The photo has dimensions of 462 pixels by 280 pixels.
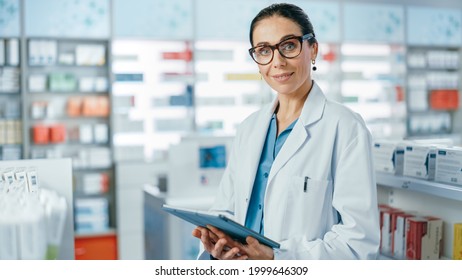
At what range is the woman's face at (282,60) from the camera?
198 cm

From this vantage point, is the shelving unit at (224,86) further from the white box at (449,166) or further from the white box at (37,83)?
the white box at (449,166)

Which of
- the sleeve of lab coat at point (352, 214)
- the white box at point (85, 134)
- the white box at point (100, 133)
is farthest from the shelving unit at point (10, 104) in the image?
the sleeve of lab coat at point (352, 214)

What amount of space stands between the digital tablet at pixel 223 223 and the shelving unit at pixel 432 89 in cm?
647

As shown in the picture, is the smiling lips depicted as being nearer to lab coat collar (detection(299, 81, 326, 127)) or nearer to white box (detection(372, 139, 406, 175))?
lab coat collar (detection(299, 81, 326, 127))

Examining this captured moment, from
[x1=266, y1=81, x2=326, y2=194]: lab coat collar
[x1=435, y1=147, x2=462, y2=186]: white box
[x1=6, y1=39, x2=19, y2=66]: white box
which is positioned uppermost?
[x1=6, y1=39, x2=19, y2=66]: white box

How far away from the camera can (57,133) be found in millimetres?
6391

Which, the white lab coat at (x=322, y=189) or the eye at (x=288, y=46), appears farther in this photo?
the eye at (x=288, y=46)

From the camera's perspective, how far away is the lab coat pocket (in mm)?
1965

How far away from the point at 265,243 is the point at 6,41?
521cm

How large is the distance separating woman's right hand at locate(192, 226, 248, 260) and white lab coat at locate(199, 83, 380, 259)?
5.3 inches

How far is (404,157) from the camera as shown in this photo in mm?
2768

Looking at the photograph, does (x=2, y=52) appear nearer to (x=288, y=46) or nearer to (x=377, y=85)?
(x=377, y=85)

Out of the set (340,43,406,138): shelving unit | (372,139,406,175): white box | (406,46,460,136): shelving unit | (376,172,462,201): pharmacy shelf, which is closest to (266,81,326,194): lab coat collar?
(376,172,462,201): pharmacy shelf
